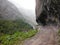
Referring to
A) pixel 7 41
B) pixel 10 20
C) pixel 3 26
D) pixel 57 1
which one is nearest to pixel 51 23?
pixel 57 1

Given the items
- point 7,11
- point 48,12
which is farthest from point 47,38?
point 7,11

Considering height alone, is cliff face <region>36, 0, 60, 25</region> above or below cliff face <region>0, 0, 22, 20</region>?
above

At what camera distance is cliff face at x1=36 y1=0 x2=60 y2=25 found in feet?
28.9

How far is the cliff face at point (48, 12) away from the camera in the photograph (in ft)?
28.9

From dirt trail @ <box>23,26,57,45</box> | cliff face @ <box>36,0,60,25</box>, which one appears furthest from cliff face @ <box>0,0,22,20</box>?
dirt trail @ <box>23,26,57,45</box>

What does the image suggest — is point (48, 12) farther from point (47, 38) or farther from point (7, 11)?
point (7, 11)

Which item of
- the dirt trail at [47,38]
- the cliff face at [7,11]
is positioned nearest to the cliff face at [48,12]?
the dirt trail at [47,38]

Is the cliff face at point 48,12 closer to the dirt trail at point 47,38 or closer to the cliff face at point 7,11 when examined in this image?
the dirt trail at point 47,38

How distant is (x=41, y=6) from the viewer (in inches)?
396

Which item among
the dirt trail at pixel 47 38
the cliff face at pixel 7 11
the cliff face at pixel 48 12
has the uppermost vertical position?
the cliff face at pixel 48 12

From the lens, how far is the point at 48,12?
954 cm

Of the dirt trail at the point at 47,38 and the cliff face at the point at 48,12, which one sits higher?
the cliff face at the point at 48,12

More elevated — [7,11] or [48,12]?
[48,12]

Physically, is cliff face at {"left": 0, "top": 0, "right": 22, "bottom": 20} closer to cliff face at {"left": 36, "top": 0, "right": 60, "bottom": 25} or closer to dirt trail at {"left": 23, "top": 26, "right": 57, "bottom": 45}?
cliff face at {"left": 36, "top": 0, "right": 60, "bottom": 25}
